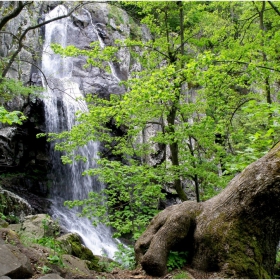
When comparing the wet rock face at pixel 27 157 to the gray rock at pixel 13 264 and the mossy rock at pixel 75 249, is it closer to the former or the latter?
the mossy rock at pixel 75 249

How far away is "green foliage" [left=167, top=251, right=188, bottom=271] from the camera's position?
4488mm

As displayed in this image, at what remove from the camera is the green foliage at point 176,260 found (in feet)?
14.7

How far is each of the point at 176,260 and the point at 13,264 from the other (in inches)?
100

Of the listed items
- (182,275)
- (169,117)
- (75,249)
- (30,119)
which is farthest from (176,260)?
(30,119)

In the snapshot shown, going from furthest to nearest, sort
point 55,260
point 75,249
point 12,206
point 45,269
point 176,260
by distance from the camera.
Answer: point 12,206, point 75,249, point 176,260, point 55,260, point 45,269

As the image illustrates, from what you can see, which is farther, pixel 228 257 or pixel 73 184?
pixel 73 184

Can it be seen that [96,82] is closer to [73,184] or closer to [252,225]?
[73,184]

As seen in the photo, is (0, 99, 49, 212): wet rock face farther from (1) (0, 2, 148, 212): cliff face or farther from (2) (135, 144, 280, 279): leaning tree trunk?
(2) (135, 144, 280, 279): leaning tree trunk

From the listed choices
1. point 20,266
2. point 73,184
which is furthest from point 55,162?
point 20,266

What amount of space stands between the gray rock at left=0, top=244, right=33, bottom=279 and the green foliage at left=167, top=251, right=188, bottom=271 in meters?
2.17

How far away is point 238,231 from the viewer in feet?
12.6

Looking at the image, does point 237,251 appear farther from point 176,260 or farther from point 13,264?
point 13,264

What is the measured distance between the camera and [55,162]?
14602mm

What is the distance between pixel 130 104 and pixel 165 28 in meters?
4.38
